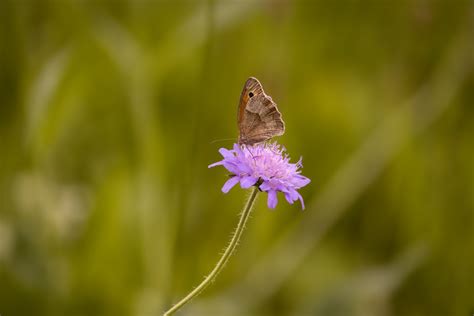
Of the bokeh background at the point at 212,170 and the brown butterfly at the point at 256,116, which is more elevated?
the bokeh background at the point at 212,170

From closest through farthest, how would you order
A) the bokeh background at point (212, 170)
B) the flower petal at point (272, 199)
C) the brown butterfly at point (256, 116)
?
1. the flower petal at point (272, 199)
2. the brown butterfly at point (256, 116)
3. the bokeh background at point (212, 170)

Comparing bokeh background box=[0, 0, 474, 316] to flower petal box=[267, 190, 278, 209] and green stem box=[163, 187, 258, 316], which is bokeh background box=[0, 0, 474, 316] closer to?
flower petal box=[267, 190, 278, 209]

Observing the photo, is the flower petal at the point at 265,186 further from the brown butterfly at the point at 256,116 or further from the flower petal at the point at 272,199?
the brown butterfly at the point at 256,116

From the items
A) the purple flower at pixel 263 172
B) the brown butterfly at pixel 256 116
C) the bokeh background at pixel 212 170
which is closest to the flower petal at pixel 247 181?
the purple flower at pixel 263 172

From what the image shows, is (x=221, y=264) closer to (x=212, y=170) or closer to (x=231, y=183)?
(x=231, y=183)

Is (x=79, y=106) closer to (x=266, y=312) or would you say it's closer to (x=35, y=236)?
(x=35, y=236)

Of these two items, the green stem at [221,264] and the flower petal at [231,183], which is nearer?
the green stem at [221,264]

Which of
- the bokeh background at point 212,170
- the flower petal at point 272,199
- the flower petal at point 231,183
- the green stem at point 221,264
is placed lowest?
the green stem at point 221,264
